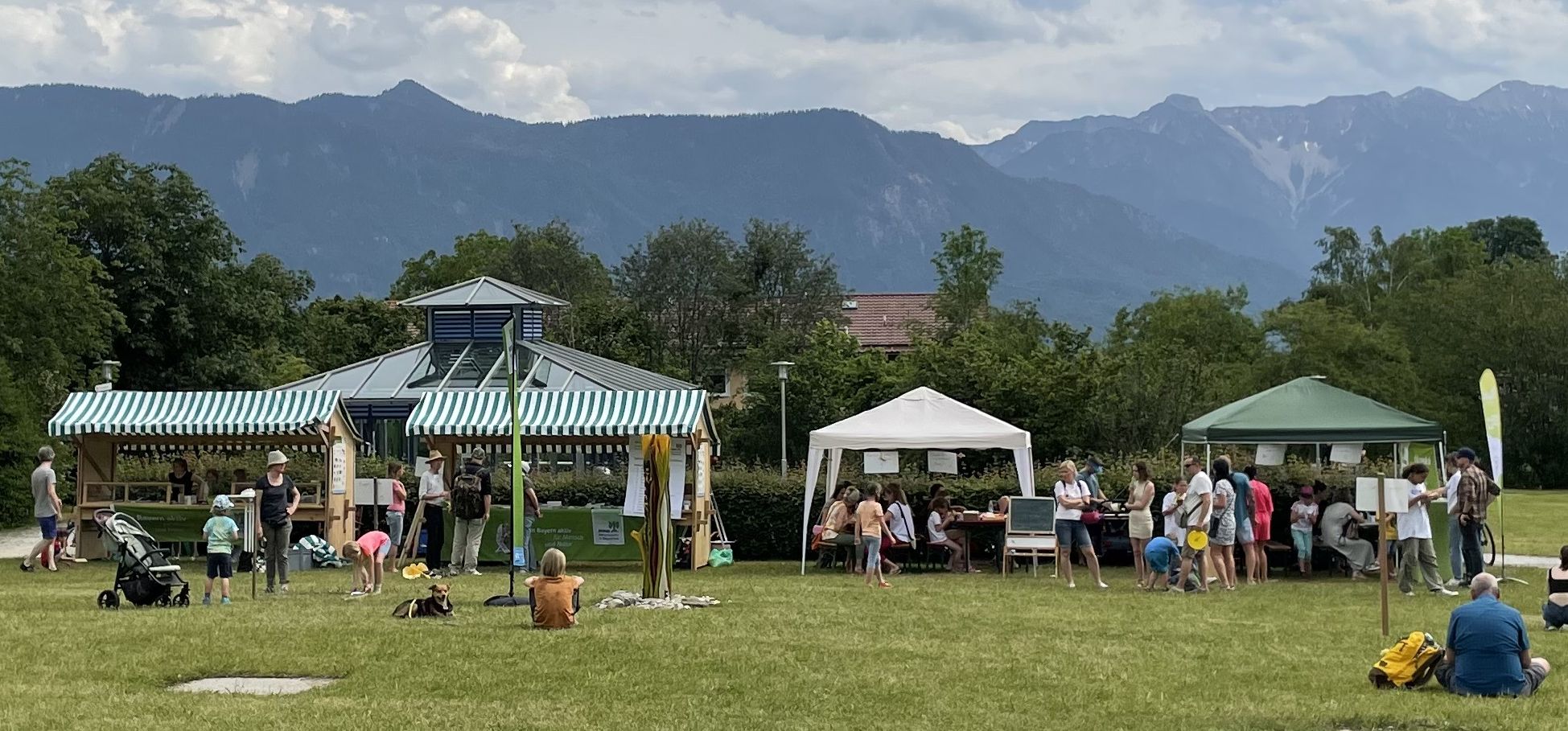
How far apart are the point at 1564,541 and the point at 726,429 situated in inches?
755

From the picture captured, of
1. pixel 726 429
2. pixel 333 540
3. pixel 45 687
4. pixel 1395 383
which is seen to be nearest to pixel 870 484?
pixel 333 540

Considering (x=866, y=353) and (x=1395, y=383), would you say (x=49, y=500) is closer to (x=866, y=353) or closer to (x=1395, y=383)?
(x=866, y=353)

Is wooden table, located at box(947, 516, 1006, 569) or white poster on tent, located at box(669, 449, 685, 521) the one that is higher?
white poster on tent, located at box(669, 449, 685, 521)

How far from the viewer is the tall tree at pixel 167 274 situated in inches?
1784

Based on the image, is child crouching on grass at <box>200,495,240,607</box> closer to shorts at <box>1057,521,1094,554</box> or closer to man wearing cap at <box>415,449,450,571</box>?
man wearing cap at <box>415,449,450,571</box>

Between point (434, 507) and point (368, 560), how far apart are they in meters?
3.73

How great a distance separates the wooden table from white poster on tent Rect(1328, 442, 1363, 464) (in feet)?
13.9

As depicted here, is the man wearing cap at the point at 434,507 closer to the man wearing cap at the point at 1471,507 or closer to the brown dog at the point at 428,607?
the brown dog at the point at 428,607

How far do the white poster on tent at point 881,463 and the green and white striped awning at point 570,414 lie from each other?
93.8 inches

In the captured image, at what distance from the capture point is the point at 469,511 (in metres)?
19.7

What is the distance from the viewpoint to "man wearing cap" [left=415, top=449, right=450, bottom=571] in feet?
66.0

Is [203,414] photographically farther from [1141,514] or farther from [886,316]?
[886,316]

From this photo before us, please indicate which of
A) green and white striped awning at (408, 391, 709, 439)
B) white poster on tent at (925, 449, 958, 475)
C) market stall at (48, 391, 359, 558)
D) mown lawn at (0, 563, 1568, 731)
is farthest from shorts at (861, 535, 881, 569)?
market stall at (48, 391, 359, 558)

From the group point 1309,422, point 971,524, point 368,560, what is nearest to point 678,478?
point 971,524
